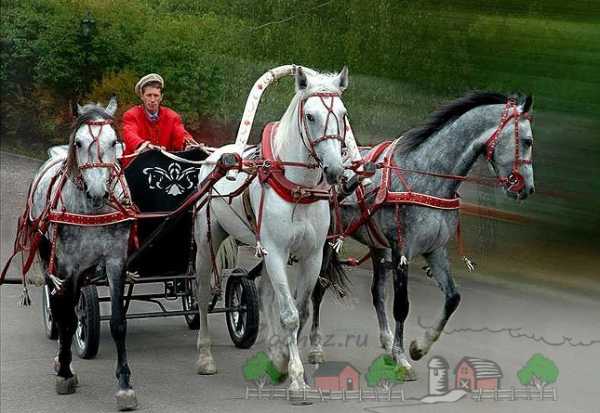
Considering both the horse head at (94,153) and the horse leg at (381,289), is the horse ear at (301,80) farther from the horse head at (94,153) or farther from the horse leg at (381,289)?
the horse leg at (381,289)

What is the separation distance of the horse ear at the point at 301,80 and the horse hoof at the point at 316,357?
219 centimetres

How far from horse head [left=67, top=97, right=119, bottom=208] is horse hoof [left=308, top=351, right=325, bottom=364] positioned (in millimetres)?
2103

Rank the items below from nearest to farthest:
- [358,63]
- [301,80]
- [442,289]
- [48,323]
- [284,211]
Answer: [301,80] < [284,211] < [442,289] < [48,323] < [358,63]

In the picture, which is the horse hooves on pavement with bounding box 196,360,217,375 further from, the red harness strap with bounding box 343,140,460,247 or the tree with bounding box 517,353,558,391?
the tree with bounding box 517,353,558,391

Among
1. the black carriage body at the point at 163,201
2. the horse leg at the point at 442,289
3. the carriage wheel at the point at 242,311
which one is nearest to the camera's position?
the horse leg at the point at 442,289

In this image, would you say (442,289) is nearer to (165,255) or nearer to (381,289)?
(381,289)

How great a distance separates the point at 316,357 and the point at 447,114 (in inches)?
78.3

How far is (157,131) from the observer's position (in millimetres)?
7496

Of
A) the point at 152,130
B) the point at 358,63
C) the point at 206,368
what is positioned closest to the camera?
the point at 206,368

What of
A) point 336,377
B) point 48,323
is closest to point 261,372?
point 336,377

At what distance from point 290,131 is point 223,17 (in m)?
7.00

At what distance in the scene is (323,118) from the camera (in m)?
5.96

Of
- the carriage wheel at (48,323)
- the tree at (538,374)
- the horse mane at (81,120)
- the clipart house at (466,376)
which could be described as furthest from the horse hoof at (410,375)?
the carriage wheel at (48,323)

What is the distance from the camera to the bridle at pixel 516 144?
21.3 ft
